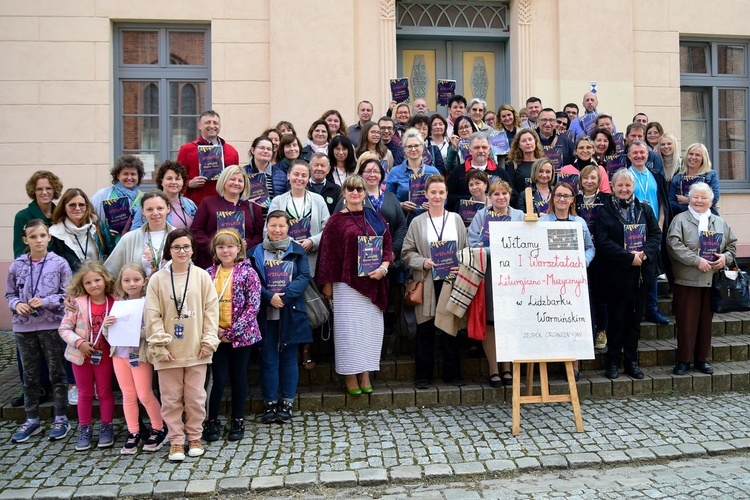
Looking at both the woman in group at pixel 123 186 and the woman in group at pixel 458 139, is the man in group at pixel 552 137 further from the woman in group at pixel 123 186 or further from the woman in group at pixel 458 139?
the woman in group at pixel 123 186

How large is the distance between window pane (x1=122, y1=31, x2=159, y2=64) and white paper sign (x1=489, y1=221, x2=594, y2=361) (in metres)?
6.52

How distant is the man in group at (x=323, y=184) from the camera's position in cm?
623

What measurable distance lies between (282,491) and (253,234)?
240cm

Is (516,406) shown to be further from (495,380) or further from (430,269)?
(430,269)

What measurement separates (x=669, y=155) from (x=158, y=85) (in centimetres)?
717

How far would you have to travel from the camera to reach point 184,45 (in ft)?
30.7

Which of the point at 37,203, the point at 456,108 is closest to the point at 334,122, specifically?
the point at 456,108

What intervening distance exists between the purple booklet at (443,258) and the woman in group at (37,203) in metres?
3.56

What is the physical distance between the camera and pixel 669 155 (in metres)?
7.49

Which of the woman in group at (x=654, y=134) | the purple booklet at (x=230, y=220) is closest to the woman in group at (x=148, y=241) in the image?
the purple booklet at (x=230, y=220)

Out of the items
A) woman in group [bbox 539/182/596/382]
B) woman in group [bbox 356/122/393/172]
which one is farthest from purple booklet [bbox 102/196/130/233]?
woman in group [bbox 539/182/596/382]

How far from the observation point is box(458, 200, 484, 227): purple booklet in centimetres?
610

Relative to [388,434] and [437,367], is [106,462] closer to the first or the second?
[388,434]

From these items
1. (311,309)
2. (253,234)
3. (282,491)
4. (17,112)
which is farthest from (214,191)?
(17,112)
